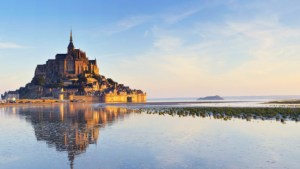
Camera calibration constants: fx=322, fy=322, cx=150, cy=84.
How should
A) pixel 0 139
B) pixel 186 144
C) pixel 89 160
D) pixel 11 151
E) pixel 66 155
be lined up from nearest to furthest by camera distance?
pixel 89 160 < pixel 66 155 < pixel 11 151 < pixel 186 144 < pixel 0 139

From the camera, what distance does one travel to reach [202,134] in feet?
98.9

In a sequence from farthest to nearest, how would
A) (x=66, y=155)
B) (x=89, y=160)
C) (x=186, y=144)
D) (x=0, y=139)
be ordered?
1. (x=0, y=139)
2. (x=186, y=144)
3. (x=66, y=155)
4. (x=89, y=160)

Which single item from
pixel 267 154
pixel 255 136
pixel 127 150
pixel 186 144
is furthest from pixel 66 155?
pixel 255 136

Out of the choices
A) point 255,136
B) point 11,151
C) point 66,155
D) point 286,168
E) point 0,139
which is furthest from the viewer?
point 255,136

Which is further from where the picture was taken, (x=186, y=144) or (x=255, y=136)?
(x=255, y=136)

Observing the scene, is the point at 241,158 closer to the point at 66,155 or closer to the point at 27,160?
the point at 66,155

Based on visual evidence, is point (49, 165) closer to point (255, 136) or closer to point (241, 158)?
point (241, 158)

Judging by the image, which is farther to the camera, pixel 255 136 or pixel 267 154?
pixel 255 136

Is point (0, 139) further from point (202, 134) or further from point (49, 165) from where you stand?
point (202, 134)

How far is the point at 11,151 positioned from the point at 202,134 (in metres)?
16.7

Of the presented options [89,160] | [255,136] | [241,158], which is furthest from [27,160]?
[255,136]

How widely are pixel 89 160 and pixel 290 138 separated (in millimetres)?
17729

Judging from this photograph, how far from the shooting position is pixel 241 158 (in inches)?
740

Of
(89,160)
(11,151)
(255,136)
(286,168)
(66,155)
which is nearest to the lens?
(286,168)
